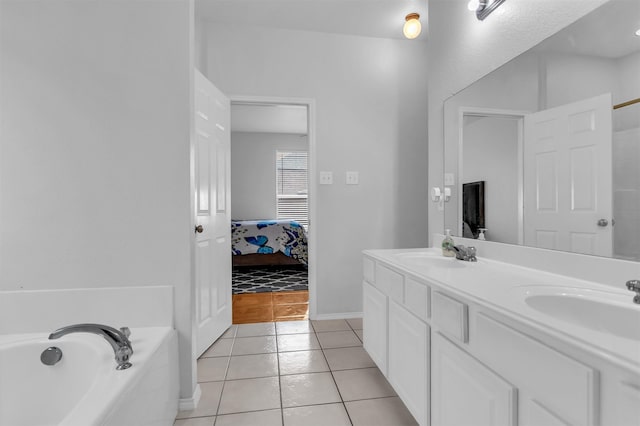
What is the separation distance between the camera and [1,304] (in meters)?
1.47

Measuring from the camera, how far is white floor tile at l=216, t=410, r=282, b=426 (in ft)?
4.85

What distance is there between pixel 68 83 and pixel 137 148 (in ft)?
1.42

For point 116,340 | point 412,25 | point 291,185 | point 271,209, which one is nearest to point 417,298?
point 116,340

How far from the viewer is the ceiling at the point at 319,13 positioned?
7.77 feet

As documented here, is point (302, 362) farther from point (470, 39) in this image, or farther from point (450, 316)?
point (470, 39)

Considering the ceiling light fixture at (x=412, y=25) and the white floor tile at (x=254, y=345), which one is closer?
the white floor tile at (x=254, y=345)

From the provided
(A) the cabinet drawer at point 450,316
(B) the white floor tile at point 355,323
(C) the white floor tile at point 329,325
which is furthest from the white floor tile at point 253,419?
(B) the white floor tile at point 355,323

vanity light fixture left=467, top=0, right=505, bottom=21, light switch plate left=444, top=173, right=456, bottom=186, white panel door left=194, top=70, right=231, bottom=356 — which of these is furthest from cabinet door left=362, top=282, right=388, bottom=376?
vanity light fixture left=467, top=0, right=505, bottom=21

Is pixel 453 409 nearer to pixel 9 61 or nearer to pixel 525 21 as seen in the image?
pixel 525 21

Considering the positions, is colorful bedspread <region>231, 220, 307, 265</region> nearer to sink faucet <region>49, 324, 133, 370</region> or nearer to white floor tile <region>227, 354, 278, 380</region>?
white floor tile <region>227, 354, 278, 380</region>

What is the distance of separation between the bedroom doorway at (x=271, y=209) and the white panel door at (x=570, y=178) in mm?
1721

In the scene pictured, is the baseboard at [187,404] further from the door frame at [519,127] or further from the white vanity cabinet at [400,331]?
the door frame at [519,127]

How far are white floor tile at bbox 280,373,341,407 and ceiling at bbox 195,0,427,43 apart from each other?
2618 mm

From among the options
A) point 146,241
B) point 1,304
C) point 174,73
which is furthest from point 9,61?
point 1,304
